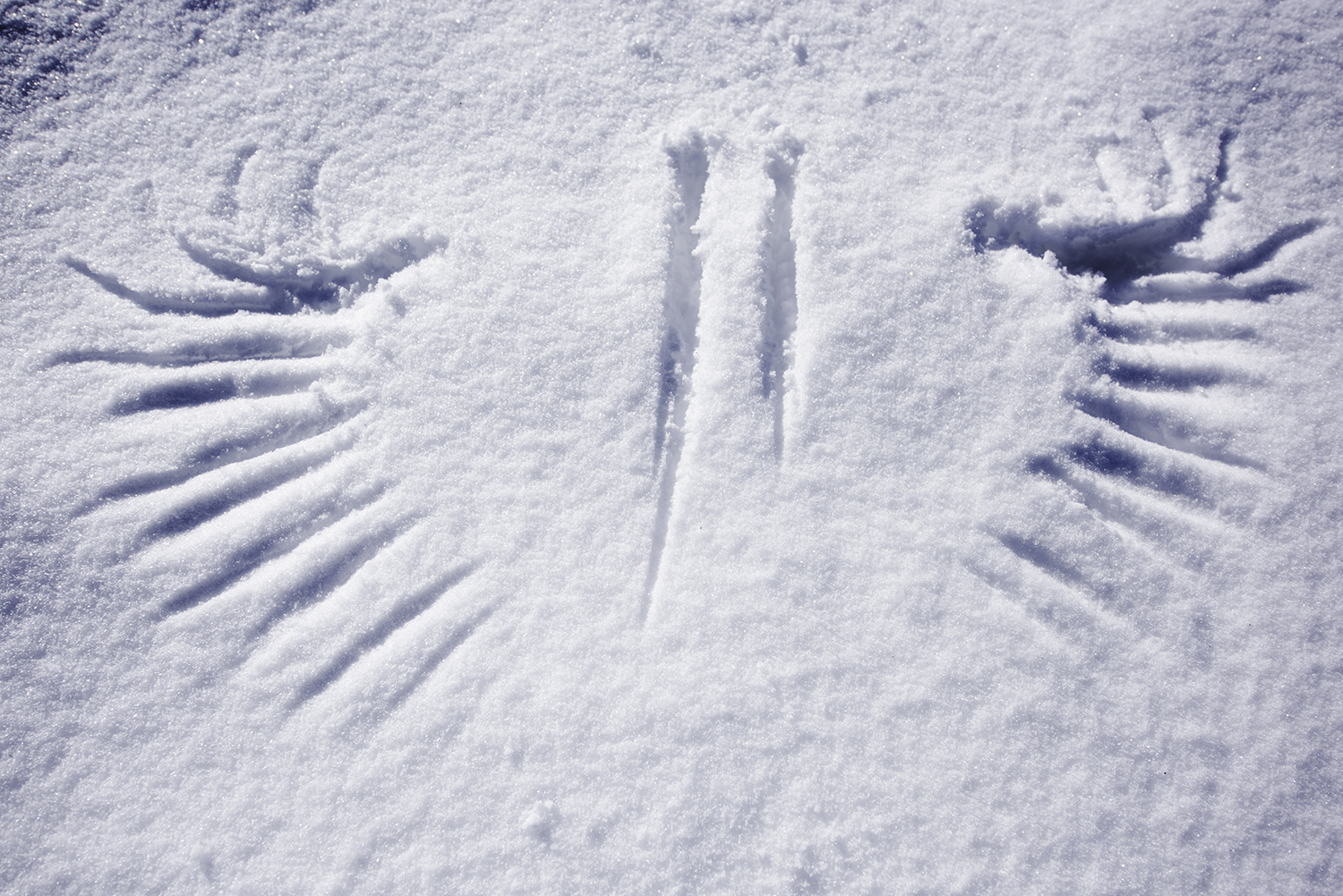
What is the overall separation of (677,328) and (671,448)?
0.23 m

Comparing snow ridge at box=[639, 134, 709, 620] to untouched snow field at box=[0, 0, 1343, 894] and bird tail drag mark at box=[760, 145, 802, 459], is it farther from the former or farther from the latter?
bird tail drag mark at box=[760, 145, 802, 459]

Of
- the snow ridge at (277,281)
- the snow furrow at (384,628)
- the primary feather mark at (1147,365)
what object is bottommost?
the snow furrow at (384,628)

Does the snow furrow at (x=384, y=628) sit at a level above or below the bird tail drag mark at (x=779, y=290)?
below

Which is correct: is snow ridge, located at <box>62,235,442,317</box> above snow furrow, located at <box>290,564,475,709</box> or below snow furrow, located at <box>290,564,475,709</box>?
above

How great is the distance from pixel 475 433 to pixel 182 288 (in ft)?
2.07

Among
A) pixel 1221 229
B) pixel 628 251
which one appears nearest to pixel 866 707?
pixel 628 251

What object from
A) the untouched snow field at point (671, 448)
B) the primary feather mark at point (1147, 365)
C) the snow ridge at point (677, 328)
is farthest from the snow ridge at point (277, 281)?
the primary feather mark at point (1147, 365)

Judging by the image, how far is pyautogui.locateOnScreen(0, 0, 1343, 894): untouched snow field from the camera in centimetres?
117

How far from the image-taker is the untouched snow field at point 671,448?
1.17 meters

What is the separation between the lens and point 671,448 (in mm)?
1269

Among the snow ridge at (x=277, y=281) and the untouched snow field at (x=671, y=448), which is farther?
the snow ridge at (x=277, y=281)

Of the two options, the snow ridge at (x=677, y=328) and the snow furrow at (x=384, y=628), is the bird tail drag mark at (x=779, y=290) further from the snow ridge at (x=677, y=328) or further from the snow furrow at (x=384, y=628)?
the snow furrow at (x=384, y=628)

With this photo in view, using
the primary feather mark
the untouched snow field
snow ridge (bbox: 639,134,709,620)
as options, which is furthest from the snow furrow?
the primary feather mark

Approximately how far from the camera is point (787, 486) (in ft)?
4.07
